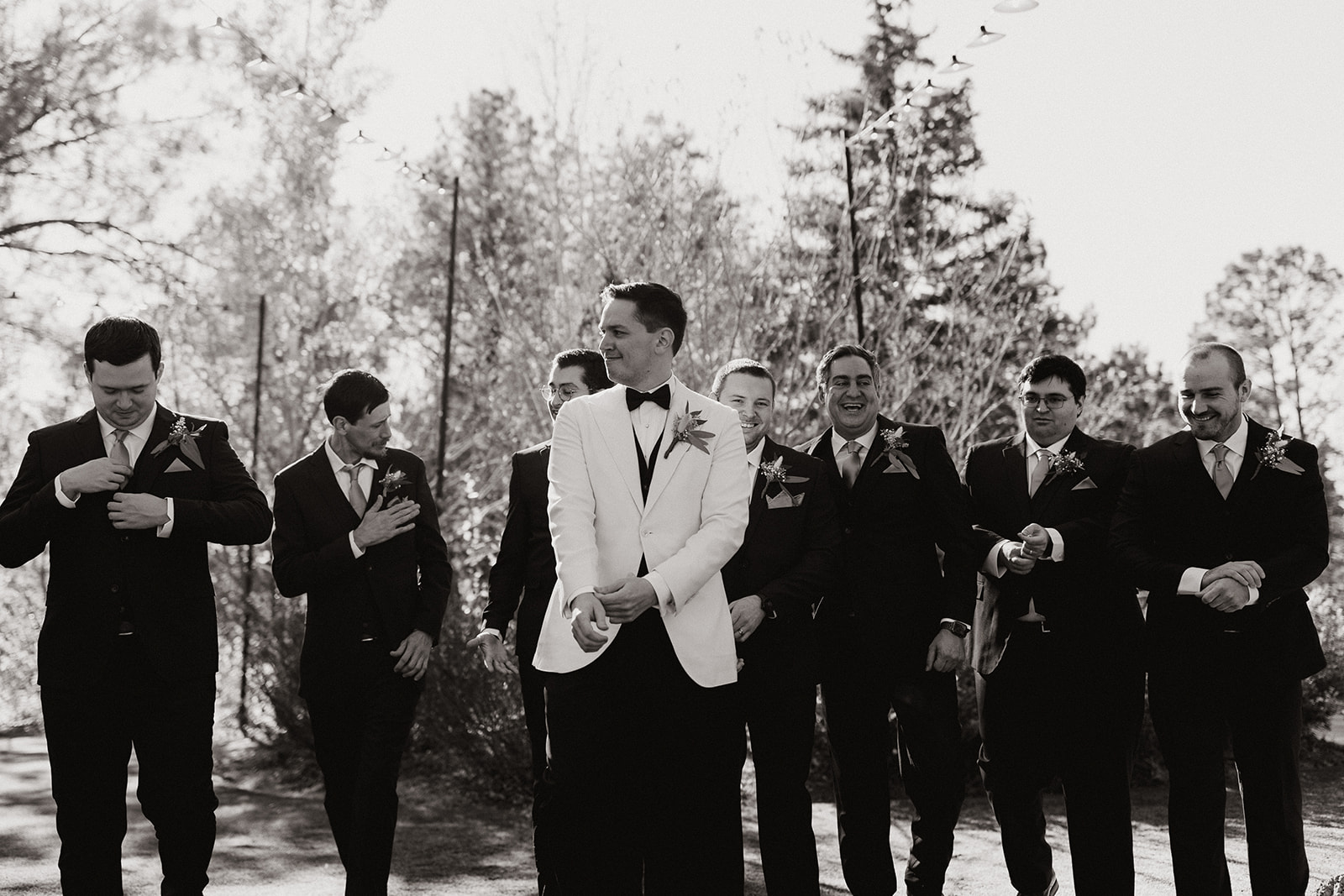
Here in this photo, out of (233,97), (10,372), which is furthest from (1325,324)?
(10,372)

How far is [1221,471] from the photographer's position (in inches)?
205

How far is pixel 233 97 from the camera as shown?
22.4 metres

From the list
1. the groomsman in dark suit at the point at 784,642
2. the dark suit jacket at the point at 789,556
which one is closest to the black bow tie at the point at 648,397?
the groomsman in dark suit at the point at 784,642

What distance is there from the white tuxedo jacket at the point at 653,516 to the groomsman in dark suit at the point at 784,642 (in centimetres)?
83

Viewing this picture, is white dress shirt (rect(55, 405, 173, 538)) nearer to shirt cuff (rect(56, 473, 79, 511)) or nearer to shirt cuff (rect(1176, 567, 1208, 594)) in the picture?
shirt cuff (rect(56, 473, 79, 511))

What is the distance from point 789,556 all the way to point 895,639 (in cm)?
61

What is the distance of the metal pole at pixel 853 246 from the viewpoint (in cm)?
1131

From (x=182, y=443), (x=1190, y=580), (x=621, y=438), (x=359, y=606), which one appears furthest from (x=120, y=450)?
(x=1190, y=580)

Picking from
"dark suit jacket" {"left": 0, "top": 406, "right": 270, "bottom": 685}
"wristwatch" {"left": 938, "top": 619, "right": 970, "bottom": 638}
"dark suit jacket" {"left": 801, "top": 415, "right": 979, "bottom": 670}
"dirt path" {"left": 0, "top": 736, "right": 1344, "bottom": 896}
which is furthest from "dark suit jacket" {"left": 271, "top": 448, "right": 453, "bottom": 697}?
"wristwatch" {"left": 938, "top": 619, "right": 970, "bottom": 638}

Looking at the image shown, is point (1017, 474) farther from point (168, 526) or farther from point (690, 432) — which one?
point (168, 526)

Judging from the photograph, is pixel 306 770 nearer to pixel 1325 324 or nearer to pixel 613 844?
pixel 613 844

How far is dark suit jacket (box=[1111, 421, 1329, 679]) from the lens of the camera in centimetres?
501

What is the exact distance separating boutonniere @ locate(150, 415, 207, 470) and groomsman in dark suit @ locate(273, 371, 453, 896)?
57 centimetres

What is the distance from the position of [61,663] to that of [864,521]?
3.26 metres
